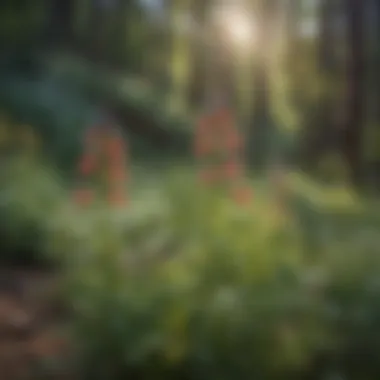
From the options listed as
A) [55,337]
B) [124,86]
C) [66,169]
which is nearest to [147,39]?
[124,86]

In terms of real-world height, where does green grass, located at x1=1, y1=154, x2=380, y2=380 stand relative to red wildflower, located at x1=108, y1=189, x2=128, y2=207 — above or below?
below

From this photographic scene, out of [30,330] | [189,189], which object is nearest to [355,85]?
[189,189]

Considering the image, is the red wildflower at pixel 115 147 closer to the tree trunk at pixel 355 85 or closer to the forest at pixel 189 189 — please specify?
the forest at pixel 189 189

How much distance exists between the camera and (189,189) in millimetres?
2086

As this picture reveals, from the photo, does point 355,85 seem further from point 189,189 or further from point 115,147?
point 115,147

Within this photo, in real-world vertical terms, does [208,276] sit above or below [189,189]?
below

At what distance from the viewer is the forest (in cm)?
203

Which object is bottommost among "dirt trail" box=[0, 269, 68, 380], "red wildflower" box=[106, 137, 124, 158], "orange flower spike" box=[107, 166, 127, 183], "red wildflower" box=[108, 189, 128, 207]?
"dirt trail" box=[0, 269, 68, 380]

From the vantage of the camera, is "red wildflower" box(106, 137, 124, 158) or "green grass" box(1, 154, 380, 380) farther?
"red wildflower" box(106, 137, 124, 158)

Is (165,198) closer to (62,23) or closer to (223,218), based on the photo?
(223,218)

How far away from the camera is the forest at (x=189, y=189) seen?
2.03m

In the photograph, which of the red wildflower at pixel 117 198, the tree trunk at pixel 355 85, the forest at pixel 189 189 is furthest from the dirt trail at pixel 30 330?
the tree trunk at pixel 355 85

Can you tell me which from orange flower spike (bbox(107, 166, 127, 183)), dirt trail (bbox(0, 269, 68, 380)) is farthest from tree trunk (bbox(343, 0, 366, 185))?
dirt trail (bbox(0, 269, 68, 380))

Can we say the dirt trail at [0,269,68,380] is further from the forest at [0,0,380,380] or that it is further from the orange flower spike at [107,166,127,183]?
the orange flower spike at [107,166,127,183]
